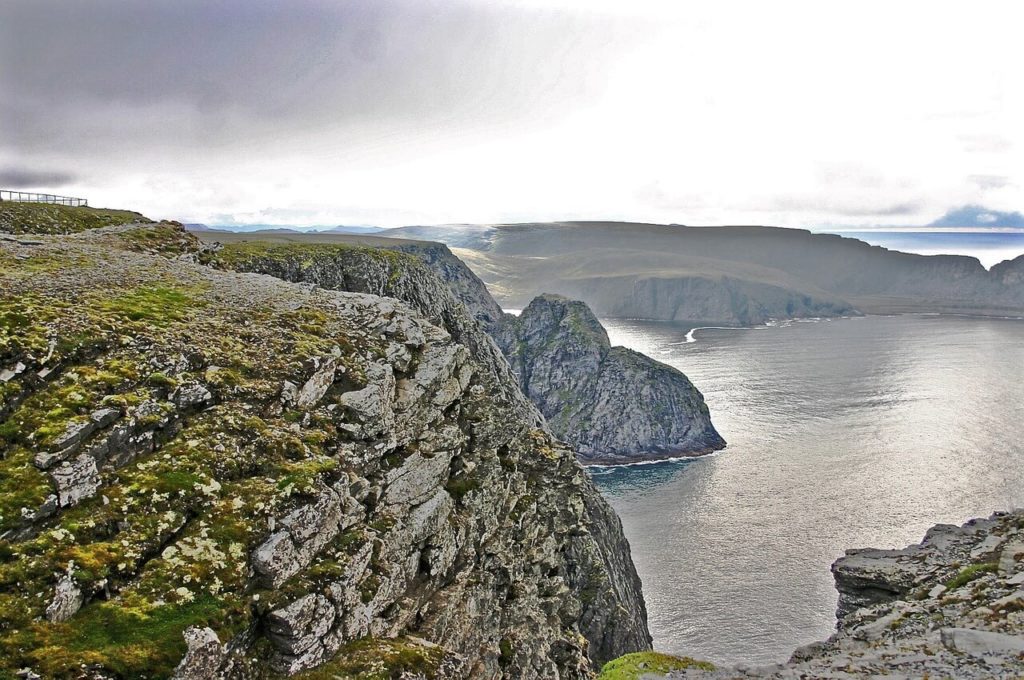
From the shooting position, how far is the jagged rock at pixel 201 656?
57.9 feet

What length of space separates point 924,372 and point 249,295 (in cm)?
20714

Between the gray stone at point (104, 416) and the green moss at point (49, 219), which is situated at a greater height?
the green moss at point (49, 219)

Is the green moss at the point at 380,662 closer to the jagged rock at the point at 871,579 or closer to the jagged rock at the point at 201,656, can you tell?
the jagged rock at the point at 201,656

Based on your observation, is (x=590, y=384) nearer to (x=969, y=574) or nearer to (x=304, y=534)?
(x=969, y=574)

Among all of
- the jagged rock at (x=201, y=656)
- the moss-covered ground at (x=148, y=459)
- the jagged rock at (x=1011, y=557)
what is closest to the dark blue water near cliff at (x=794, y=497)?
the jagged rock at (x=1011, y=557)

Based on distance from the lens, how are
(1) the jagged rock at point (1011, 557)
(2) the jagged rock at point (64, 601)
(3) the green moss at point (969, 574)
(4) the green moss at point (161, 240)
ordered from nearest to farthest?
(2) the jagged rock at point (64, 601), (1) the jagged rock at point (1011, 557), (3) the green moss at point (969, 574), (4) the green moss at point (161, 240)

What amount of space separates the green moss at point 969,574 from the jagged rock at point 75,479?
41954mm

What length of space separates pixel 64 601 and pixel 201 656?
3.73 metres

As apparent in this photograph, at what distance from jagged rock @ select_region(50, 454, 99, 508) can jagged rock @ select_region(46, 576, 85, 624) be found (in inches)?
110

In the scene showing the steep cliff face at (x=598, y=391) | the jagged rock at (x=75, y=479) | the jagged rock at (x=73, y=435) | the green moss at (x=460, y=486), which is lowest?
the steep cliff face at (x=598, y=391)

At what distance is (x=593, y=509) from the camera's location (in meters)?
58.7

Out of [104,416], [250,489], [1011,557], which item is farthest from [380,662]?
[1011,557]

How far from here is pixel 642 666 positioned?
32.3 metres

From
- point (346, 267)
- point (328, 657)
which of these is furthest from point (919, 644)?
point (346, 267)
